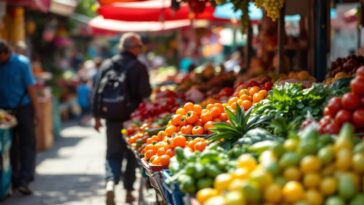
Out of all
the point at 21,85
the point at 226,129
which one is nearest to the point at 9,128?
the point at 21,85

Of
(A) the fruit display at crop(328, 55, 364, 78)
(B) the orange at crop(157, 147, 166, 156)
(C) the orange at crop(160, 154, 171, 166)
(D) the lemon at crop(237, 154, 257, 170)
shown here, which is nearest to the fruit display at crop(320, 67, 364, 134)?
(D) the lemon at crop(237, 154, 257, 170)

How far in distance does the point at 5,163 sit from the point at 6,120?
0.57m

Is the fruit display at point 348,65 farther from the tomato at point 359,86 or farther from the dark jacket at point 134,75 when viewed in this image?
the dark jacket at point 134,75

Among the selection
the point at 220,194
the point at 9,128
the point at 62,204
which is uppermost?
the point at 220,194

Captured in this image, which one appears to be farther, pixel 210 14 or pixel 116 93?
pixel 210 14

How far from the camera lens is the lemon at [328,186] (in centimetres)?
354

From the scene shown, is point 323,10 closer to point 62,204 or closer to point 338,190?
point 62,204

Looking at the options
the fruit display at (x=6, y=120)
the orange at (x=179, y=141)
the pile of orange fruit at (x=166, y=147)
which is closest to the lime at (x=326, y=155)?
the pile of orange fruit at (x=166, y=147)

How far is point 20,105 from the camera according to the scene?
10.4 m

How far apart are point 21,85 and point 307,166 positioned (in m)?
7.33

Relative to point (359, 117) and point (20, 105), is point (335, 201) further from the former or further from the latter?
point (20, 105)

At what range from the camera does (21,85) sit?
10.4 m

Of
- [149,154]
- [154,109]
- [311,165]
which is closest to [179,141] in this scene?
[149,154]

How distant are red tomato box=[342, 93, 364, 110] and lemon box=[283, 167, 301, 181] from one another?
90cm
